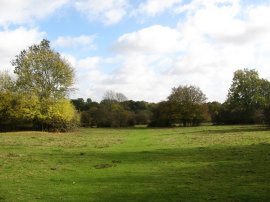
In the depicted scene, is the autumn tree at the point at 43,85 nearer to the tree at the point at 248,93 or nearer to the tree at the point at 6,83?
the tree at the point at 6,83

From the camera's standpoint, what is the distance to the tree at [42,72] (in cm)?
6919

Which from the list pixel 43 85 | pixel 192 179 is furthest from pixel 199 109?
pixel 192 179

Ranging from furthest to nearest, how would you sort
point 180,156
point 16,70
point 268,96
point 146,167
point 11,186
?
point 268,96, point 16,70, point 180,156, point 146,167, point 11,186

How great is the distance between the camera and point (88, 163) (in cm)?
2236

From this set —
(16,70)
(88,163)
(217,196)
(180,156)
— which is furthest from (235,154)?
(16,70)

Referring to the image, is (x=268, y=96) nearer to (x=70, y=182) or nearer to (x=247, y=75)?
(x=247, y=75)

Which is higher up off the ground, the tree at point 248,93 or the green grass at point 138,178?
the tree at point 248,93

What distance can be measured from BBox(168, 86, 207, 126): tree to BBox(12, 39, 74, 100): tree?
44976 millimetres

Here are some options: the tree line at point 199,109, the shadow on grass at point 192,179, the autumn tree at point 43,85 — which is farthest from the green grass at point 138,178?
the tree line at point 199,109

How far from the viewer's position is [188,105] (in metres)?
110

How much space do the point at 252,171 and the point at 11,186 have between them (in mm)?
10489

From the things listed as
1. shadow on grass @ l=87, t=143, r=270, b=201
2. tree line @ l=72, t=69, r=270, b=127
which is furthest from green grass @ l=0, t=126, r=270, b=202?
tree line @ l=72, t=69, r=270, b=127

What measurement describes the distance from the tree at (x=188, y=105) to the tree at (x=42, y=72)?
148ft

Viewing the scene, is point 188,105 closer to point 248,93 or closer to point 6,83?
point 248,93
